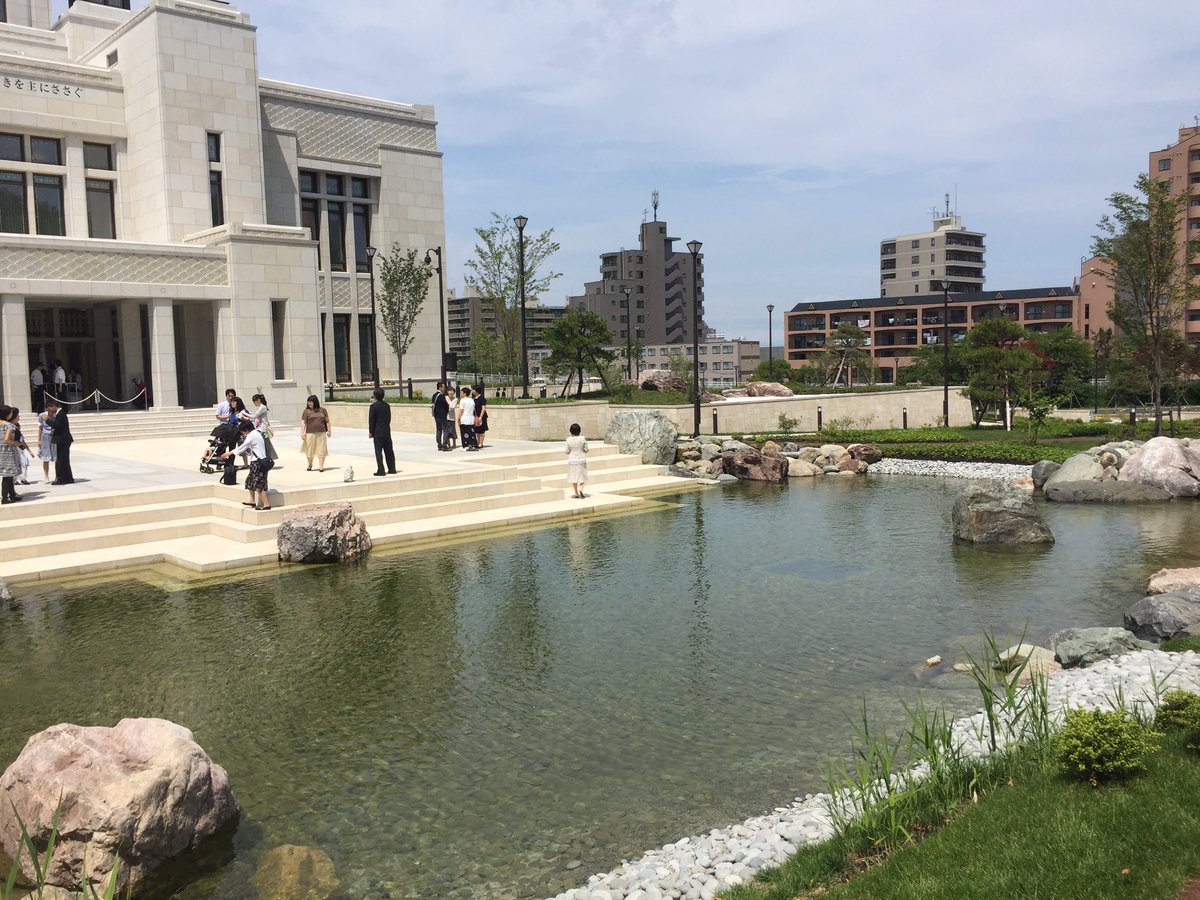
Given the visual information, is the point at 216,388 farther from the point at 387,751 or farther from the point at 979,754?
the point at 979,754

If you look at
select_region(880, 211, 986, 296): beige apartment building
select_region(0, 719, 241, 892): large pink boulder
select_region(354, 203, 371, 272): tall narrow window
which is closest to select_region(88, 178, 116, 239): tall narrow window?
select_region(354, 203, 371, 272): tall narrow window

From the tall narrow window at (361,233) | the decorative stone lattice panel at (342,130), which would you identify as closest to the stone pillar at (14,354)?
the decorative stone lattice panel at (342,130)

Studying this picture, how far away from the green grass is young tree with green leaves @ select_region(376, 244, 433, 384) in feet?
134

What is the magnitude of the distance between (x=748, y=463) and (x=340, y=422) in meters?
18.3

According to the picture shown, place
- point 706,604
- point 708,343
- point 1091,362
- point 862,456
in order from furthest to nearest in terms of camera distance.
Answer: point 708,343 < point 1091,362 < point 862,456 < point 706,604

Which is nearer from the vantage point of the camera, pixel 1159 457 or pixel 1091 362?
pixel 1159 457

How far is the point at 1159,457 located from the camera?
21.1m

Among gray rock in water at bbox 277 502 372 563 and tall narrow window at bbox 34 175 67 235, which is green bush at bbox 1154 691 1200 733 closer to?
gray rock in water at bbox 277 502 372 563

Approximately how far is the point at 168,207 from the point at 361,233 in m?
13.6

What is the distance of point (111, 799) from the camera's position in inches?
236

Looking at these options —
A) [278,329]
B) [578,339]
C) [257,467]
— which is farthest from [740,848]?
[578,339]

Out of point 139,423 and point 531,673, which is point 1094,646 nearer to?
point 531,673

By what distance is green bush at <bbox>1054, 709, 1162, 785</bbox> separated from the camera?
5801mm

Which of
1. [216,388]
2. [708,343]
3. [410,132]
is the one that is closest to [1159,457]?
[216,388]
